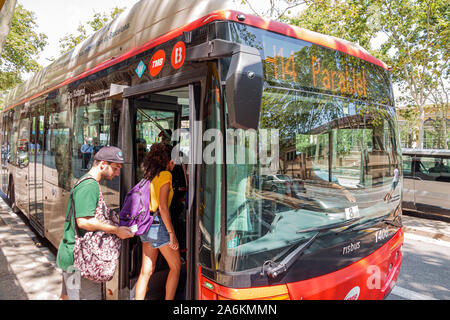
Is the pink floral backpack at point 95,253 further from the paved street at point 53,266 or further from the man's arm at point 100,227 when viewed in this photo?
the paved street at point 53,266

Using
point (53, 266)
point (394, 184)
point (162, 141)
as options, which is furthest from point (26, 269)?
point (394, 184)

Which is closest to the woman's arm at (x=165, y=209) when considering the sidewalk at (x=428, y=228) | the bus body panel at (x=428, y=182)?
the sidewalk at (x=428, y=228)

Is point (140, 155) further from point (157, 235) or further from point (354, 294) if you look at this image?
point (354, 294)

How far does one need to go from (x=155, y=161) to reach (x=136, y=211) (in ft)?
1.69

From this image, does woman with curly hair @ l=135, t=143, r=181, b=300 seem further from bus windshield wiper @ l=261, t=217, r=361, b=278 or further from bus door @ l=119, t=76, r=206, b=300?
bus windshield wiper @ l=261, t=217, r=361, b=278

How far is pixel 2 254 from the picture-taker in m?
5.62

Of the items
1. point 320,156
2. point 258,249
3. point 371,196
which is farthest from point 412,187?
point 258,249

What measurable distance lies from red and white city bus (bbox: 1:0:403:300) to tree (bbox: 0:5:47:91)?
17.4 metres

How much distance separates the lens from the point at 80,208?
260cm

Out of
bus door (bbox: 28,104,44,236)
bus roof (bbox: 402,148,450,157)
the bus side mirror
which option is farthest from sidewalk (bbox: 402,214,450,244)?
bus door (bbox: 28,104,44,236)

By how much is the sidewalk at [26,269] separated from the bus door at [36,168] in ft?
1.40

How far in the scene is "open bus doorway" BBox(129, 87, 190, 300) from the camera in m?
3.04
